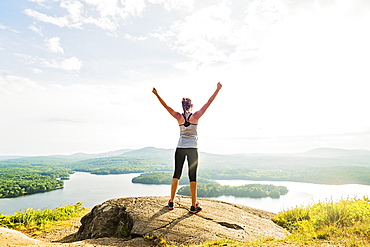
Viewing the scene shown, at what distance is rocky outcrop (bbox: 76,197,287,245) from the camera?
495 cm

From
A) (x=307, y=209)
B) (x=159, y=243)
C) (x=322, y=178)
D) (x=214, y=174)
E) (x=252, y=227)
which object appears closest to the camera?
(x=159, y=243)

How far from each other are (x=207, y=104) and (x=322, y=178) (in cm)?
8867

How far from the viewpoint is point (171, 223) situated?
5.29m

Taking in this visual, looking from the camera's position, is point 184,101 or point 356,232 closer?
point 356,232

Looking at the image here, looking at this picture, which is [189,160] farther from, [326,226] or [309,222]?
[309,222]

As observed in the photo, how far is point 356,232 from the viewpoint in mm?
4688

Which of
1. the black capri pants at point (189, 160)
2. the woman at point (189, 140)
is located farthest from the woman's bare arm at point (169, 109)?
the black capri pants at point (189, 160)

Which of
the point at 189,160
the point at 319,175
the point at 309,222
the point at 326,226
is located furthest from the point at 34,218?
the point at 319,175

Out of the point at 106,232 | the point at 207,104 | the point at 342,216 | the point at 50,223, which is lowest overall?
the point at 50,223

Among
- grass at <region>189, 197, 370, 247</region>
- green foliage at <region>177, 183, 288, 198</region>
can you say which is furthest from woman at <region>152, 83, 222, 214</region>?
green foliage at <region>177, 183, 288, 198</region>

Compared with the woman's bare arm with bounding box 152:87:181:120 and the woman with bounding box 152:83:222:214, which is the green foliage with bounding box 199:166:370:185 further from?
the woman's bare arm with bounding box 152:87:181:120

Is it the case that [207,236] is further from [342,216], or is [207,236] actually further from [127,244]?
[342,216]

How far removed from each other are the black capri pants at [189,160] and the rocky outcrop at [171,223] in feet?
3.29

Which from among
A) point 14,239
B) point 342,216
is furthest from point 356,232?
point 14,239
